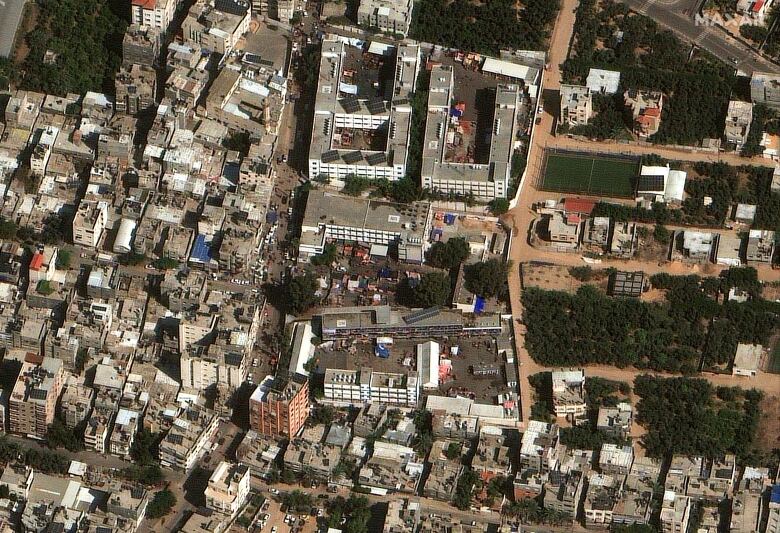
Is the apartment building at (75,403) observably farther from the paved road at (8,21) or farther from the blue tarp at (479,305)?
the paved road at (8,21)

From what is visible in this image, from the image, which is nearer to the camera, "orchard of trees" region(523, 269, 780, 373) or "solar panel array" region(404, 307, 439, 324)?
"orchard of trees" region(523, 269, 780, 373)

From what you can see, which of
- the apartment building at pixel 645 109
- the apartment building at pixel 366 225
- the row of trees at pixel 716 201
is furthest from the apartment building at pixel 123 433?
the apartment building at pixel 645 109

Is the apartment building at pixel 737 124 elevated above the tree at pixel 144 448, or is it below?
above

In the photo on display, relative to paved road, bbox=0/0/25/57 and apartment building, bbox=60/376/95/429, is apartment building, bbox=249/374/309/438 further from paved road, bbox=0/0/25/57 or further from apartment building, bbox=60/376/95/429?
paved road, bbox=0/0/25/57

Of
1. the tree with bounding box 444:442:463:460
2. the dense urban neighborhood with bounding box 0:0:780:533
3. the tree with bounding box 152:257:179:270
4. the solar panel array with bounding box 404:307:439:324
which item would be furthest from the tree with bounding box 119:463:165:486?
the solar panel array with bounding box 404:307:439:324

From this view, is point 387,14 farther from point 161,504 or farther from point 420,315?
point 161,504
